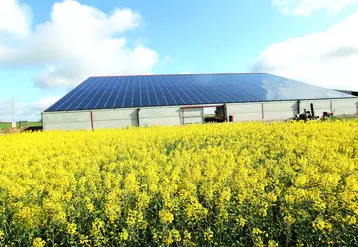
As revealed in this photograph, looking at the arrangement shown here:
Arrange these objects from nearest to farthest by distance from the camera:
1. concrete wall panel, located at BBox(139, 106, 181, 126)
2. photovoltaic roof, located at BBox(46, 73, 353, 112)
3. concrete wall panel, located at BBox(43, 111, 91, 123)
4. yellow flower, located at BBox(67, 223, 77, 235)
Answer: yellow flower, located at BBox(67, 223, 77, 235) → concrete wall panel, located at BBox(43, 111, 91, 123) → concrete wall panel, located at BBox(139, 106, 181, 126) → photovoltaic roof, located at BBox(46, 73, 353, 112)

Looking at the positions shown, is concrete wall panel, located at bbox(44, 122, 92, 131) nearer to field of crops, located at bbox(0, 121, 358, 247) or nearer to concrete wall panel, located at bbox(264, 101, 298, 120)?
field of crops, located at bbox(0, 121, 358, 247)

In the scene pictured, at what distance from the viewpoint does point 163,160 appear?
6902 mm

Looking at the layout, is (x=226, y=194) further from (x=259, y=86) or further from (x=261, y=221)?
(x=259, y=86)

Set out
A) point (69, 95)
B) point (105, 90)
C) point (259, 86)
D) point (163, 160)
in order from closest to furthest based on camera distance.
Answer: point (163, 160), point (69, 95), point (105, 90), point (259, 86)

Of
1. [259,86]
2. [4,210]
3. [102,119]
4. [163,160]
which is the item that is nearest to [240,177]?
[163,160]

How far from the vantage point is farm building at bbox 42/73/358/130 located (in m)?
23.7

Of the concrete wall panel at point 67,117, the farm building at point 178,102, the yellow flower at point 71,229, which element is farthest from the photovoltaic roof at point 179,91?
the yellow flower at point 71,229

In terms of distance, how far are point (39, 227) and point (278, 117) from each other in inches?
1075

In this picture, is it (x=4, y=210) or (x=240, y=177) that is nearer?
(x=4, y=210)

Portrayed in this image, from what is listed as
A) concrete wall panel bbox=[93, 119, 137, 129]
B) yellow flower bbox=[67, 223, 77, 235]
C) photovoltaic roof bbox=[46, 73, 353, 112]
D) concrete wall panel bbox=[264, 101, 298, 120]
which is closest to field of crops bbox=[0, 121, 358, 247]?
yellow flower bbox=[67, 223, 77, 235]

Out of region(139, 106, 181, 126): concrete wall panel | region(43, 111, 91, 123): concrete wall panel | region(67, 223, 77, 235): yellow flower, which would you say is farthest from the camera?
region(139, 106, 181, 126): concrete wall panel

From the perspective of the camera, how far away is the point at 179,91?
98.1ft

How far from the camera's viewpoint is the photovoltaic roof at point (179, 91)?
2544 cm

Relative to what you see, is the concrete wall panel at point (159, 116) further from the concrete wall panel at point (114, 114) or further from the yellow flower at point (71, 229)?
the yellow flower at point (71, 229)
